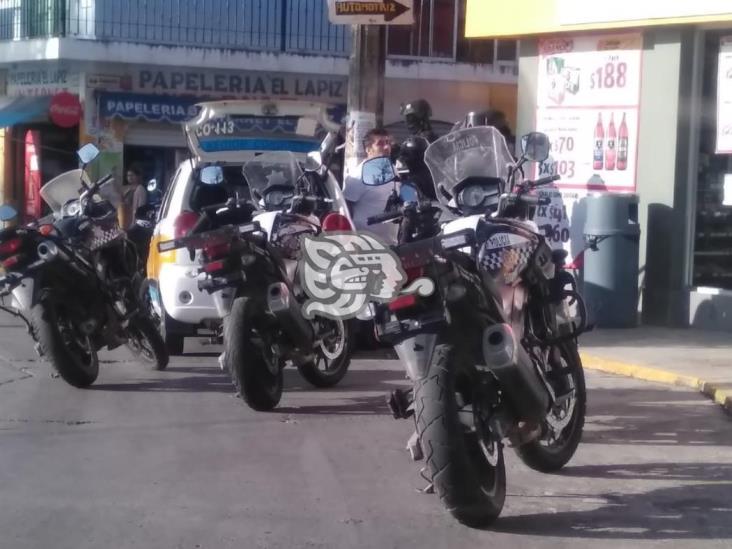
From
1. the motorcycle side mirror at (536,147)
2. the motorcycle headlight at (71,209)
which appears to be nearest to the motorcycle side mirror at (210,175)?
the motorcycle headlight at (71,209)

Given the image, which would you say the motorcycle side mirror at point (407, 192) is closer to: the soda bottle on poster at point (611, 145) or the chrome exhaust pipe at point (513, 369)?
the chrome exhaust pipe at point (513, 369)

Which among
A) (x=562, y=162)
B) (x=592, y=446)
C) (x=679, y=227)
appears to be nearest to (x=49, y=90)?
(x=562, y=162)

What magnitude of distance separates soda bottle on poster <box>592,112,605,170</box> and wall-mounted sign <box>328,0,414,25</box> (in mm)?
2242

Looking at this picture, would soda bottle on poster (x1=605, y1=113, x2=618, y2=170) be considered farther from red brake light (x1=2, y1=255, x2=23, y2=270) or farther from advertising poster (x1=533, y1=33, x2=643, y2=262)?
red brake light (x1=2, y1=255, x2=23, y2=270)

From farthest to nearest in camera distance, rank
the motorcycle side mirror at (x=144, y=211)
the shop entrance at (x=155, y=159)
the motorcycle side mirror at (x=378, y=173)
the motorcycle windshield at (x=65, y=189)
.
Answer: the shop entrance at (x=155, y=159), the motorcycle side mirror at (x=144, y=211), the motorcycle windshield at (x=65, y=189), the motorcycle side mirror at (x=378, y=173)

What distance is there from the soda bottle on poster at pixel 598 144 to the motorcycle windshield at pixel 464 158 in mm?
6062

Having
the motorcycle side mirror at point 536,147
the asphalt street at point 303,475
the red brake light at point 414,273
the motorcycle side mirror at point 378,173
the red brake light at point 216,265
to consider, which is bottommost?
the asphalt street at point 303,475

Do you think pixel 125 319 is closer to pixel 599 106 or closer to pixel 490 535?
pixel 490 535

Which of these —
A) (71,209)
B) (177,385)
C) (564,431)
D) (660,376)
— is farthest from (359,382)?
(564,431)

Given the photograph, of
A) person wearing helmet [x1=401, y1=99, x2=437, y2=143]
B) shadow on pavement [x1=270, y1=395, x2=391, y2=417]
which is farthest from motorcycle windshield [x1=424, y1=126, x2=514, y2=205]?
person wearing helmet [x1=401, y1=99, x2=437, y2=143]

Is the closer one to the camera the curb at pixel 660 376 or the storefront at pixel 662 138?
the curb at pixel 660 376

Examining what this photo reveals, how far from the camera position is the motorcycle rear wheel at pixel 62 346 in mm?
8586

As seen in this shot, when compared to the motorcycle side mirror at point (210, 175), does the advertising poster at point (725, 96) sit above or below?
above

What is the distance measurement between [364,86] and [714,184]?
367 cm
